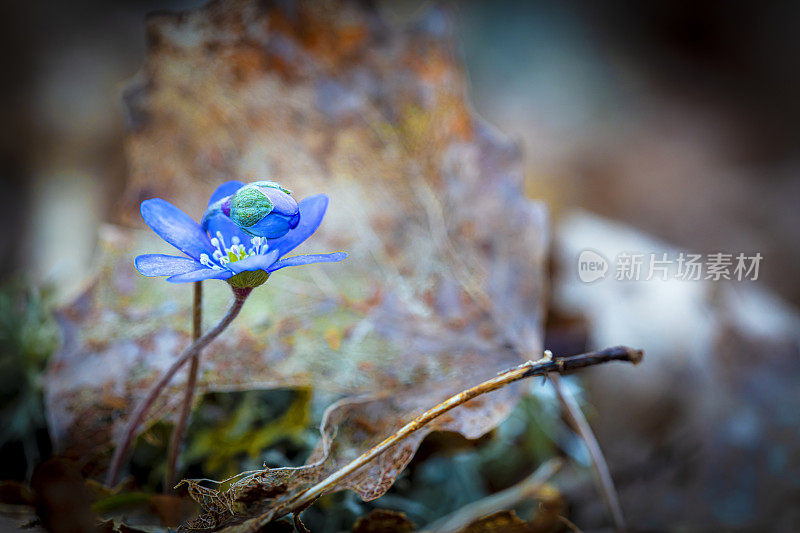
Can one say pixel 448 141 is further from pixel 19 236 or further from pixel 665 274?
pixel 19 236

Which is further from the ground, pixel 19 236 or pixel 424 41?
pixel 424 41

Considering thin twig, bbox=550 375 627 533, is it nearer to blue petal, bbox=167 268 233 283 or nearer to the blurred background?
the blurred background

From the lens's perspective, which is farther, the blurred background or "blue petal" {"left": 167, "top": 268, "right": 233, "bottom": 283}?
the blurred background

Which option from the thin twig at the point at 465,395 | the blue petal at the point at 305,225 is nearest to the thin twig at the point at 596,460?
the thin twig at the point at 465,395

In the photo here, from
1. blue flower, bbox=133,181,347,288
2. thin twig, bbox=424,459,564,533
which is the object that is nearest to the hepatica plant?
blue flower, bbox=133,181,347,288

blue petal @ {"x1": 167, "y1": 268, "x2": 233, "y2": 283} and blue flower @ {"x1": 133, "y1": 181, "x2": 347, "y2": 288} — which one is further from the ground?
blue flower @ {"x1": 133, "y1": 181, "x2": 347, "y2": 288}

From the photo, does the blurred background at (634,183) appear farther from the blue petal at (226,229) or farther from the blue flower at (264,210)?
the blue flower at (264,210)

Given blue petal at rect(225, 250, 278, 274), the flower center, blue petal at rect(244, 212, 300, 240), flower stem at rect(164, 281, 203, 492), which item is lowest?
flower stem at rect(164, 281, 203, 492)

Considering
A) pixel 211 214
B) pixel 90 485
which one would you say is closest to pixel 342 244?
pixel 211 214
